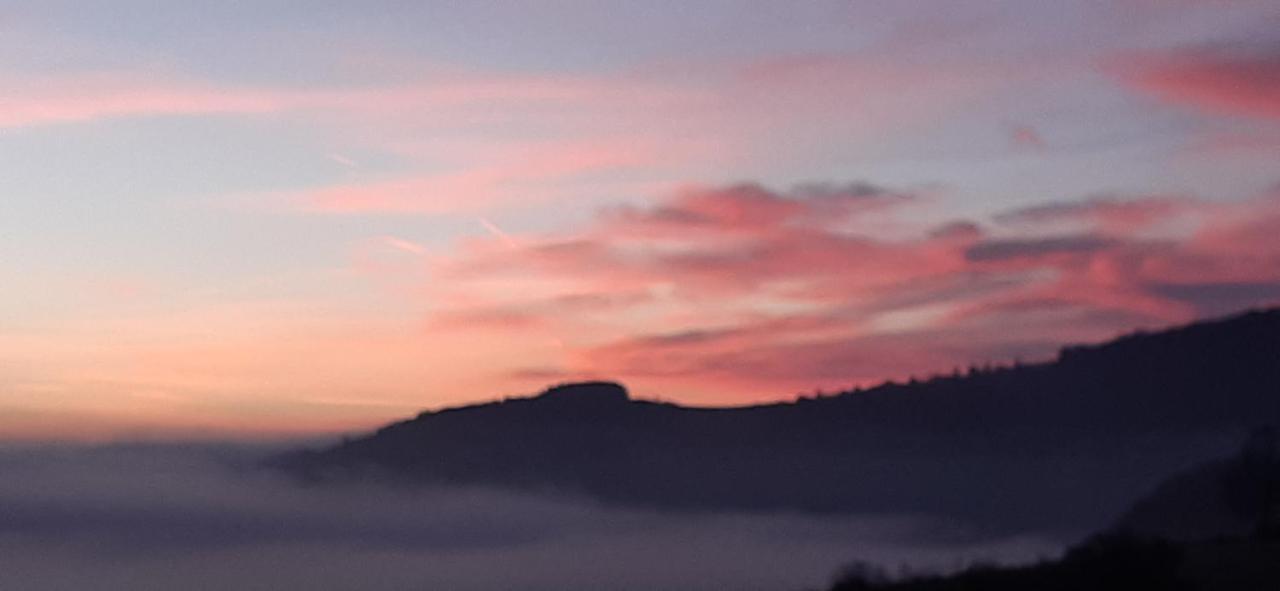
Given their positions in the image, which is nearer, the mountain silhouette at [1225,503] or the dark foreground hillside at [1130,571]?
the dark foreground hillside at [1130,571]

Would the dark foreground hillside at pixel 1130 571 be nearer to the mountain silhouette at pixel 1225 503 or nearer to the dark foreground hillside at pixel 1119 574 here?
the dark foreground hillside at pixel 1119 574

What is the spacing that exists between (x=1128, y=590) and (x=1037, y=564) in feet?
20.4

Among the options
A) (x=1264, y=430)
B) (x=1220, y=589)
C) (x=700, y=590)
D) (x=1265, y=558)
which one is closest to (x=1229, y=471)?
(x=1264, y=430)

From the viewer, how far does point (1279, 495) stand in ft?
314

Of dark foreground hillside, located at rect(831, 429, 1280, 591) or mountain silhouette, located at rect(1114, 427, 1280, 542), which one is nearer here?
dark foreground hillside, located at rect(831, 429, 1280, 591)

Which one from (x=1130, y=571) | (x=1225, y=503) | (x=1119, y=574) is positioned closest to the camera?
(x=1130, y=571)

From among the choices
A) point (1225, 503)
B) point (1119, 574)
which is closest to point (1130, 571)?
point (1119, 574)

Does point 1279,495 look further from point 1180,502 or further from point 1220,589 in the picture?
point 1180,502

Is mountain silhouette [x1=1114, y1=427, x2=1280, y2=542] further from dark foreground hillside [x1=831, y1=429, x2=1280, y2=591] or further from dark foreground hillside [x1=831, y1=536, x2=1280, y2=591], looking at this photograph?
dark foreground hillside [x1=831, y1=536, x2=1280, y2=591]

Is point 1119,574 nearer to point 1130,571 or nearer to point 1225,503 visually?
point 1130,571

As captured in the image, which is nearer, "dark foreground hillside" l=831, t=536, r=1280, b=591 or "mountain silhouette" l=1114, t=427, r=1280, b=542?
"dark foreground hillside" l=831, t=536, r=1280, b=591

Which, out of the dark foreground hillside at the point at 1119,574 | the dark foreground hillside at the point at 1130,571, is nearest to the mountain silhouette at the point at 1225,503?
the dark foreground hillside at the point at 1130,571

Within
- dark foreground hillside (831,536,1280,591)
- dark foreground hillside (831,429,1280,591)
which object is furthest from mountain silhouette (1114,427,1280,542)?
dark foreground hillside (831,536,1280,591)

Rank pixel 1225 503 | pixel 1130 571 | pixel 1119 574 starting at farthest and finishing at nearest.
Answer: pixel 1225 503, pixel 1119 574, pixel 1130 571
